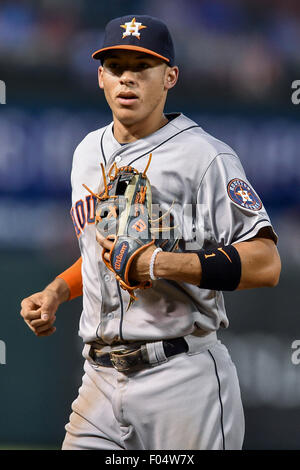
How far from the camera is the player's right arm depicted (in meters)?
2.14

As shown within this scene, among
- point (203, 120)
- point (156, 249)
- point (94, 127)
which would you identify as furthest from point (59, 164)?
point (156, 249)

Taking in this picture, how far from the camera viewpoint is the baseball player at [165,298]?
197 centimetres

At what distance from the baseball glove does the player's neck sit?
159 millimetres

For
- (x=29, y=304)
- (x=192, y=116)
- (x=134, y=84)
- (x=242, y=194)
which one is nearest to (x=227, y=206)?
(x=242, y=194)

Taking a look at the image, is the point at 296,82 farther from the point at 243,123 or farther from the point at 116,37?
the point at 116,37

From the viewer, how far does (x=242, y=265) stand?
1.87 m

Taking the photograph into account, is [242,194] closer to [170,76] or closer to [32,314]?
[170,76]

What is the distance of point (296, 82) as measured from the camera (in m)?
3.30

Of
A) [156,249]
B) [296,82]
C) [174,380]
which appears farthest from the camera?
[296,82]

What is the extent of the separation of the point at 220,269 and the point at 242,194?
0.76ft

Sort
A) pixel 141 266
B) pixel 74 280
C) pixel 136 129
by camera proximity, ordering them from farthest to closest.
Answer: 1. pixel 74 280
2. pixel 136 129
3. pixel 141 266

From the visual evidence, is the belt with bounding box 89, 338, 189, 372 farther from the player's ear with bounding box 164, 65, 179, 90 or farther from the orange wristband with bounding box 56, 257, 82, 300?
the player's ear with bounding box 164, 65, 179, 90

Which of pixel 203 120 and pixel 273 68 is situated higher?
pixel 273 68

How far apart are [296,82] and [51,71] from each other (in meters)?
1.07
